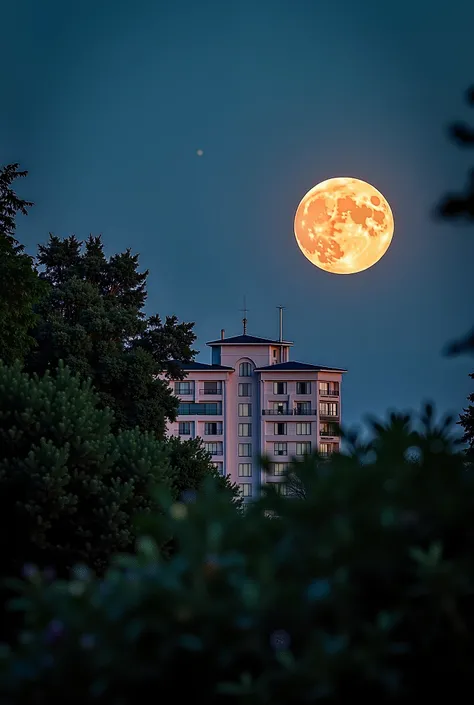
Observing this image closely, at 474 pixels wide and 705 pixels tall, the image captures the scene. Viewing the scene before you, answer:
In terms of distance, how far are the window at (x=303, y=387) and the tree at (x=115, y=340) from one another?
8547 centimetres

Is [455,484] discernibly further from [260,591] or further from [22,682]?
[22,682]

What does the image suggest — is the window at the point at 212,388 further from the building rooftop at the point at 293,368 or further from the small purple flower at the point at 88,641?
the small purple flower at the point at 88,641

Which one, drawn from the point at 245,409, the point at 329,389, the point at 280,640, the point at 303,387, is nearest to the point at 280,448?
the point at 245,409

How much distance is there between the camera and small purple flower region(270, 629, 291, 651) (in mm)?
4680

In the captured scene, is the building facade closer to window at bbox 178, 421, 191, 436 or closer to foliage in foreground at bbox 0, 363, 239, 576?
window at bbox 178, 421, 191, 436

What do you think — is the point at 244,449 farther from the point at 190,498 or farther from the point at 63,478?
the point at 190,498

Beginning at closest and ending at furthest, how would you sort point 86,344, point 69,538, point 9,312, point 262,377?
point 69,538 < point 9,312 < point 86,344 < point 262,377

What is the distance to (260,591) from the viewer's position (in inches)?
180

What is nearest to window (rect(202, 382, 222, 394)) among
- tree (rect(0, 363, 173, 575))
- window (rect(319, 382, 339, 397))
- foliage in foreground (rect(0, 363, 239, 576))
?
window (rect(319, 382, 339, 397))

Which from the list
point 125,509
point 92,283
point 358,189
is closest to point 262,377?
point 92,283

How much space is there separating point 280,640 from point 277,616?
165 mm

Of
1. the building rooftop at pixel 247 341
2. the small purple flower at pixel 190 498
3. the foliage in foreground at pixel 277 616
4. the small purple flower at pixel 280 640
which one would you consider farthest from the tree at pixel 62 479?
the building rooftop at pixel 247 341

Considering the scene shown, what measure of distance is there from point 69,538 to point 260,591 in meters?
14.8

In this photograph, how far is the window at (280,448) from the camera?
145 metres
